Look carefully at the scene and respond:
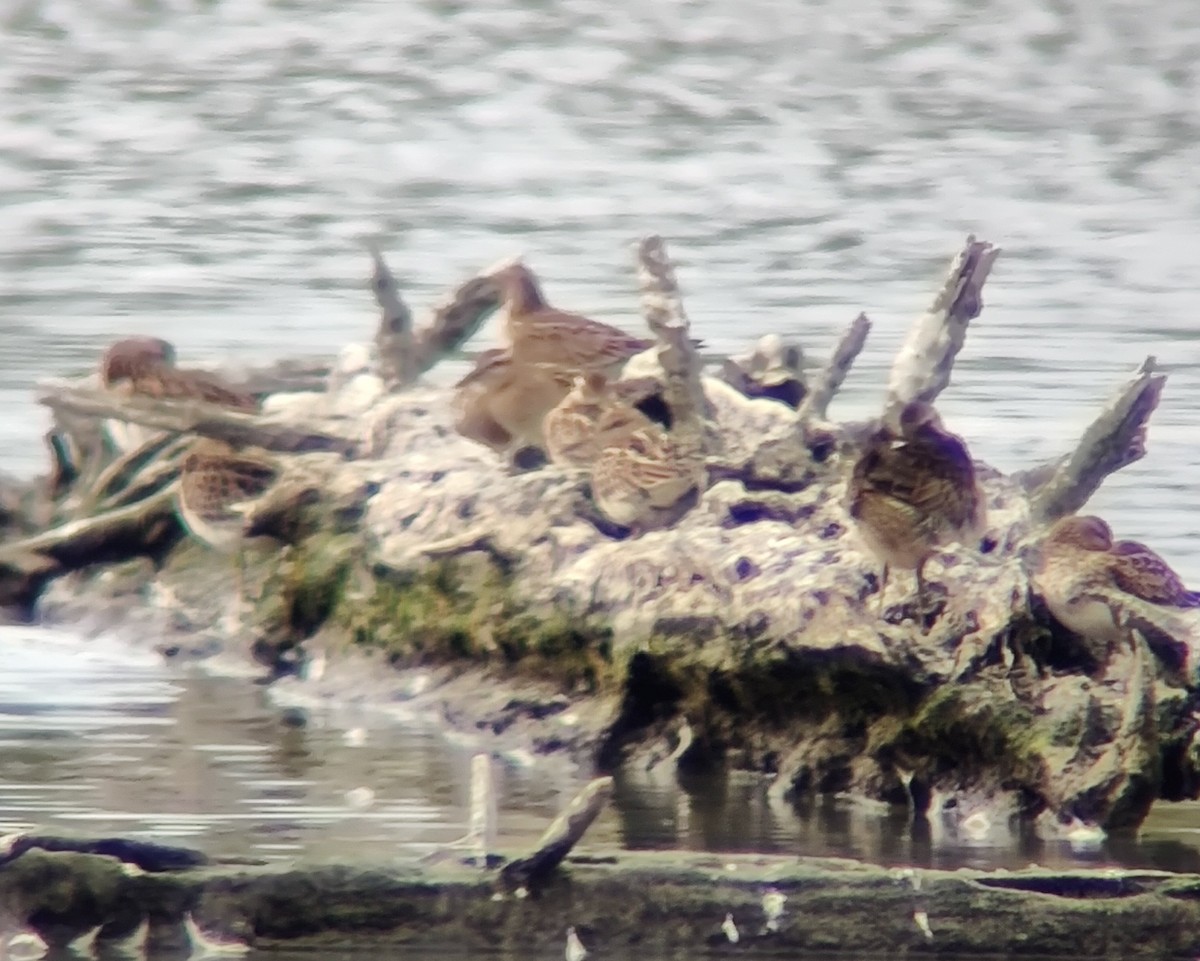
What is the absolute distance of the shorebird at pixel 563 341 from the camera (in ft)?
35.2

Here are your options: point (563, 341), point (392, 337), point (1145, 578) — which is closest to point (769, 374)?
point (563, 341)

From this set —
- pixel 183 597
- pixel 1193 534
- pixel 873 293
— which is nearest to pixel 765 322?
pixel 873 293

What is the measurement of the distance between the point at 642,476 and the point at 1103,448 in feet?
4.24

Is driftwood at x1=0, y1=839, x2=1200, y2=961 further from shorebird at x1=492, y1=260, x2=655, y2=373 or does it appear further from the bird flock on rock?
shorebird at x1=492, y1=260, x2=655, y2=373

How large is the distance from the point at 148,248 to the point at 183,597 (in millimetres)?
9872

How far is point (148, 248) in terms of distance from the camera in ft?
68.8

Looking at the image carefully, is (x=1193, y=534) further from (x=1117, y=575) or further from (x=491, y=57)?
(x=491, y=57)

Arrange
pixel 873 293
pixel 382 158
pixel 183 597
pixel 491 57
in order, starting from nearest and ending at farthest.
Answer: pixel 183 597, pixel 873 293, pixel 382 158, pixel 491 57

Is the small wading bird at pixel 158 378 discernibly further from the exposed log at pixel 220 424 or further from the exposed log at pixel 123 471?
the exposed log at pixel 220 424

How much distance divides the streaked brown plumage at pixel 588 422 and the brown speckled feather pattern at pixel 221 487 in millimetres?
1256

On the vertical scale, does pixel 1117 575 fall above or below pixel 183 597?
above

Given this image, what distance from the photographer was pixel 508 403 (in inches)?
413

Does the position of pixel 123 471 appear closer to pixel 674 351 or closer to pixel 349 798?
pixel 674 351

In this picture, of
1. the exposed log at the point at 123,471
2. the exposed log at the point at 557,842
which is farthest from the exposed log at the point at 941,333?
the exposed log at the point at 123,471
